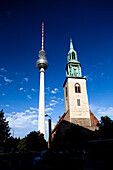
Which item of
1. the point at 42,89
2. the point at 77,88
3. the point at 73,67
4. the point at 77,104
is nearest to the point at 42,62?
the point at 42,89

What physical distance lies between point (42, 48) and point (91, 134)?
5369 cm

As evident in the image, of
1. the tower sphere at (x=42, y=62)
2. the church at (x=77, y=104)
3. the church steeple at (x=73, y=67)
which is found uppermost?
the tower sphere at (x=42, y=62)

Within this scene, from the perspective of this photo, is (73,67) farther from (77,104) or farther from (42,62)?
(42,62)

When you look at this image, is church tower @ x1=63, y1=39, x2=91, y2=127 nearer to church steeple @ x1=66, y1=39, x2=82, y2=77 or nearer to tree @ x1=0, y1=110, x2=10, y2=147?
church steeple @ x1=66, y1=39, x2=82, y2=77

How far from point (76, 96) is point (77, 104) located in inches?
102

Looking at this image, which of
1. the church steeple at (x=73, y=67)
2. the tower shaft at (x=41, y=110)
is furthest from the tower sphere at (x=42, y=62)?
the church steeple at (x=73, y=67)

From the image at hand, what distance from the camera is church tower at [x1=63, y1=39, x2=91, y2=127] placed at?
40.1m

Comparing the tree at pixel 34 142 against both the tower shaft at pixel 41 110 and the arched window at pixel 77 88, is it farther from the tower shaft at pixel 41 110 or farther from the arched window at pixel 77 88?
the tower shaft at pixel 41 110

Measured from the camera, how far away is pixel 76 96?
43125 millimetres

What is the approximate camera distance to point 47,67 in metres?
73.6

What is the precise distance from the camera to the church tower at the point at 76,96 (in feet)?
131

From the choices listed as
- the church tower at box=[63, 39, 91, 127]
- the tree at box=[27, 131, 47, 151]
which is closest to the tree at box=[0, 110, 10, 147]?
the tree at box=[27, 131, 47, 151]

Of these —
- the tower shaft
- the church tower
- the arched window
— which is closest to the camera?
the church tower

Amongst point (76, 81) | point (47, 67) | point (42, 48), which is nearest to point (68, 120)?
point (76, 81)
